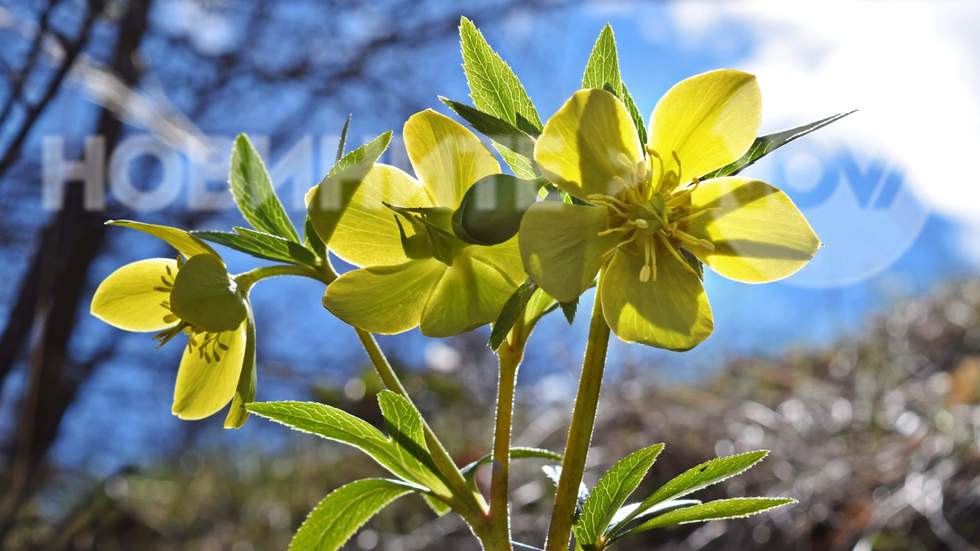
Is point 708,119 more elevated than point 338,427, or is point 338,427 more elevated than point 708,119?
point 708,119

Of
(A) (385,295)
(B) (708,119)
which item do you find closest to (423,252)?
(A) (385,295)

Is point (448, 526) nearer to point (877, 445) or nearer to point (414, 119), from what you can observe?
point (877, 445)

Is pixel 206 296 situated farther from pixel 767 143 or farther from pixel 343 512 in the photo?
pixel 767 143

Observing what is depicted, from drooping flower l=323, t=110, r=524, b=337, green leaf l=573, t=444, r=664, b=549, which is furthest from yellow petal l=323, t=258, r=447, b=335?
green leaf l=573, t=444, r=664, b=549

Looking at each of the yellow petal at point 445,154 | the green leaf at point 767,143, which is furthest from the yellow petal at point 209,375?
the green leaf at point 767,143

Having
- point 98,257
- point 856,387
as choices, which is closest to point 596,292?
point 856,387

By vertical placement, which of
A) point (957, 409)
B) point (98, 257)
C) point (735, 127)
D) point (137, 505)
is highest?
point (735, 127)

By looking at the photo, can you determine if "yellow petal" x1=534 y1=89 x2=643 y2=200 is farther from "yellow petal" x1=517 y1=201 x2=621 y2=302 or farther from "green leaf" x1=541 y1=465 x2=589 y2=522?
"green leaf" x1=541 y1=465 x2=589 y2=522
